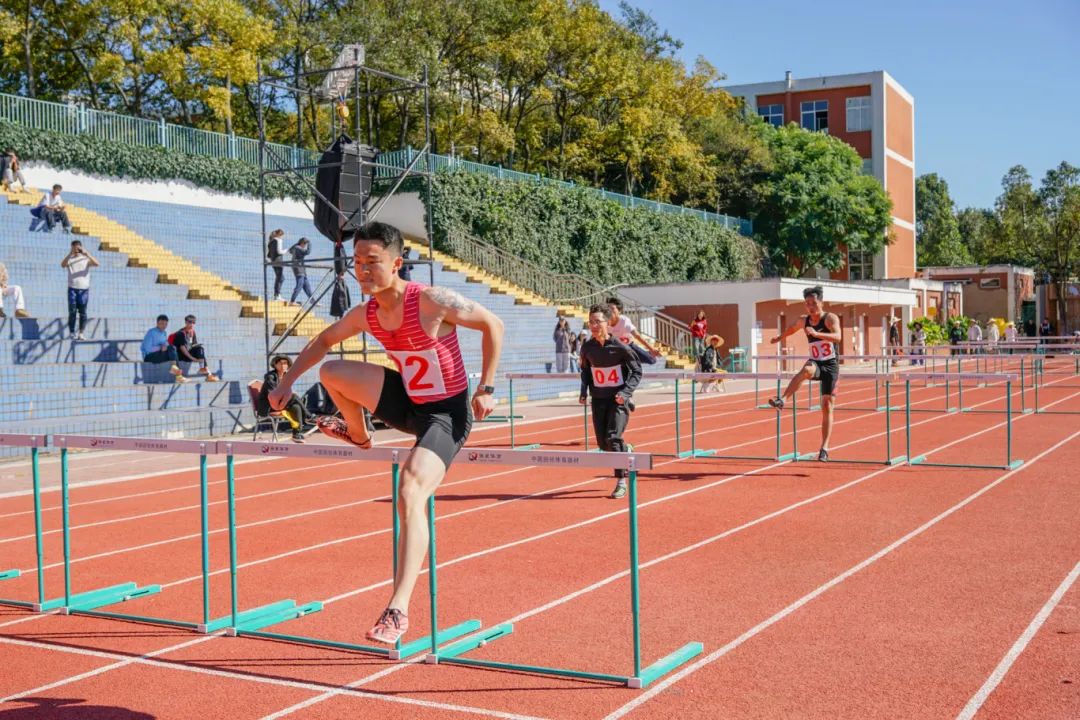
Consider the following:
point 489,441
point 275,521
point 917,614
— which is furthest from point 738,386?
point 917,614

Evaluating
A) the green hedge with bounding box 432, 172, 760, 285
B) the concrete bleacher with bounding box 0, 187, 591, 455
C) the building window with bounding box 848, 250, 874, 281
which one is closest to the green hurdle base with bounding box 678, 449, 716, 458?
the concrete bleacher with bounding box 0, 187, 591, 455

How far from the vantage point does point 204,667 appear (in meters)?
5.62

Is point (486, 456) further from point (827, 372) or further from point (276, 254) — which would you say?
point (276, 254)

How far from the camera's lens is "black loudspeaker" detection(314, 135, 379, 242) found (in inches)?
734

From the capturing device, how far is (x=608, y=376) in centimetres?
1106

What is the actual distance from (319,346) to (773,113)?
2613 inches

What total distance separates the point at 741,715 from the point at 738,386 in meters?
28.0

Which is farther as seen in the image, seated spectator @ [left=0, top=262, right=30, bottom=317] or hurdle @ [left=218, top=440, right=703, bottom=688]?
seated spectator @ [left=0, top=262, right=30, bottom=317]

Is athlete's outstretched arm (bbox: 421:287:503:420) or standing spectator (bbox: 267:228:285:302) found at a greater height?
standing spectator (bbox: 267:228:285:302)

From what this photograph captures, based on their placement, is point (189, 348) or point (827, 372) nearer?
point (827, 372)

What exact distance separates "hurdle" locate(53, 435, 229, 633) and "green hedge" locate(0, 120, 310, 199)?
19466 millimetres

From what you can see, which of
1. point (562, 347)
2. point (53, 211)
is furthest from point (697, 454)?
point (53, 211)

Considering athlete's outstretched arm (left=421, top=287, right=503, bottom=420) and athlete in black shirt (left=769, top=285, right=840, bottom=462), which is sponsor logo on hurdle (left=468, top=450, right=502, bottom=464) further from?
athlete in black shirt (left=769, top=285, right=840, bottom=462)

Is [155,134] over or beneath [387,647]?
over
